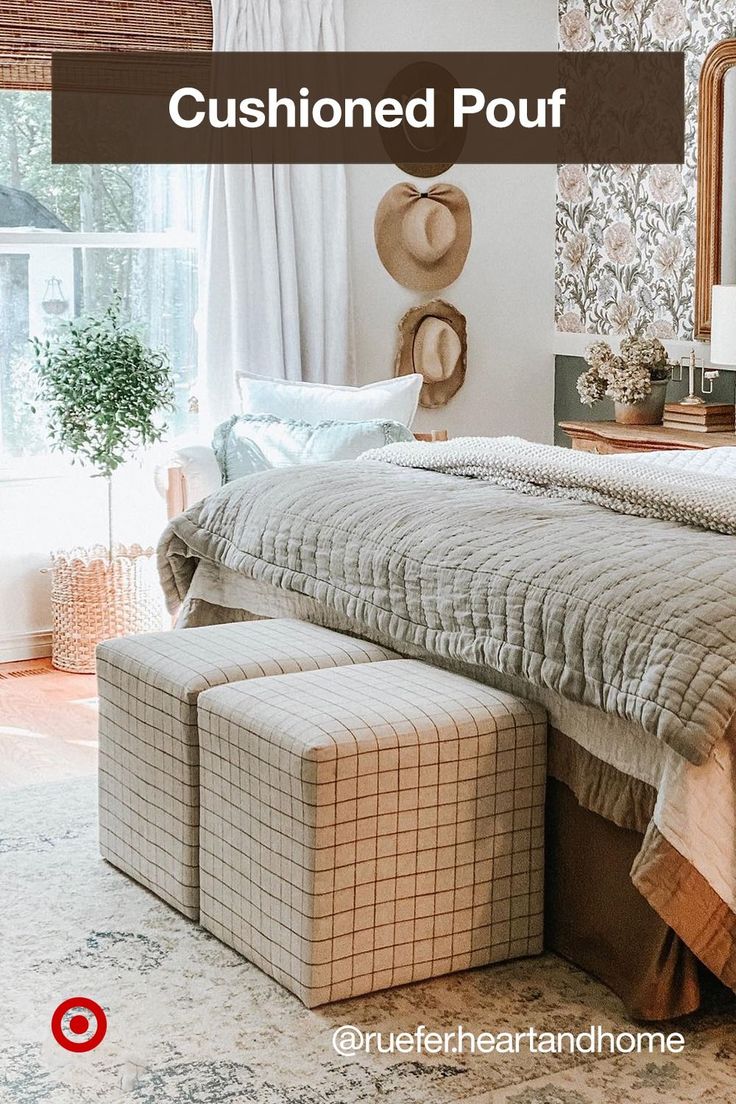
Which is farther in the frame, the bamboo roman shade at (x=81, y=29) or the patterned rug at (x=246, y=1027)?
the bamboo roman shade at (x=81, y=29)

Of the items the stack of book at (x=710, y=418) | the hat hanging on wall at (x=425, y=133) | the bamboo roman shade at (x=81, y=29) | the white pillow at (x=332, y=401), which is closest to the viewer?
the bamboo roman shade at (x=81, y=29)

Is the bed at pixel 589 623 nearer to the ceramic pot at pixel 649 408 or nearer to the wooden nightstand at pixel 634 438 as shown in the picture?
the wooden nightstand at pixel 634 438

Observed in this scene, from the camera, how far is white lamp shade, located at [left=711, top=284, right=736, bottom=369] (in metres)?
4.43

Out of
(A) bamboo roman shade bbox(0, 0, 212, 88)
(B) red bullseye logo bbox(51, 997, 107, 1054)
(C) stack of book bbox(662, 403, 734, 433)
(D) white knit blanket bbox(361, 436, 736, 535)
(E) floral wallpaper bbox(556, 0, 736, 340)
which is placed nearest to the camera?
(B) red bullseye logo bbox(51, 997, 107, 1054)

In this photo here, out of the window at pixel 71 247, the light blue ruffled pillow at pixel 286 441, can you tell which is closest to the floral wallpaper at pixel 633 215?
the light blue ruffled pillow at pixel 286 441

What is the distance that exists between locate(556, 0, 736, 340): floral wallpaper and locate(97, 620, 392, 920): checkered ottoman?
2.64 metres

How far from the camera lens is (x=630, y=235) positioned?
5.25 m

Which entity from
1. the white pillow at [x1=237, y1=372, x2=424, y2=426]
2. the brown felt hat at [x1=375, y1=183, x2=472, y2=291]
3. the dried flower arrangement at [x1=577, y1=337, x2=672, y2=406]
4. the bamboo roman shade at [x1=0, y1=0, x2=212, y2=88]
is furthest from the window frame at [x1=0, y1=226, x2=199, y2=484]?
the dried flower arrangement at [x1=577, y1=337, x2=672, y2=406]

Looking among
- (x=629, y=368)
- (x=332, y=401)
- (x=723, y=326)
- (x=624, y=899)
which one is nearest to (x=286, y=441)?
(x=332, y=401)

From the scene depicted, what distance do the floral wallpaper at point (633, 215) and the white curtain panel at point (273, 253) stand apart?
3.21 feet

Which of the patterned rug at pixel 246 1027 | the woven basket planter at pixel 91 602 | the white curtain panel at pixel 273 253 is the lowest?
the patterned rug at pixel 246 1027

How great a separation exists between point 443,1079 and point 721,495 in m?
1.17

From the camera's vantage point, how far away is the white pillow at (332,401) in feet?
14.9

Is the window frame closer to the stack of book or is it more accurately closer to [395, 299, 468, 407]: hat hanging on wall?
[395, 299, 468, 407]: hat hanging on wall
